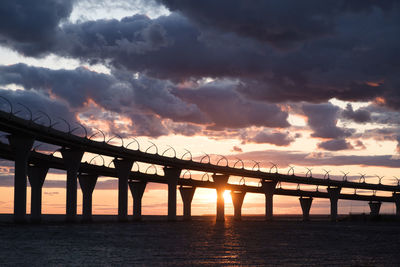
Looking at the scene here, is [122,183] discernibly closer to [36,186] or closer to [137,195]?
[36,186]

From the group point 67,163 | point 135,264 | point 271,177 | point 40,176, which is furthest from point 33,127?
point 271,177

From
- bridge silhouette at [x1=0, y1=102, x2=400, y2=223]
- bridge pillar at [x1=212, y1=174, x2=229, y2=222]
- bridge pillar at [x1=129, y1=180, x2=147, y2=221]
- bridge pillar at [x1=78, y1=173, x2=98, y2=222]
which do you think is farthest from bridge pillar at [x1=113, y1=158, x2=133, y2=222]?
bridge pillar at [x1=212, y1=174, x2=229, y2=222]

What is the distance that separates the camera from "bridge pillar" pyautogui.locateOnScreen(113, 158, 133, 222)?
134m

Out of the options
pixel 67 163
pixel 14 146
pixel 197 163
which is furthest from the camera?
pixel 197 163

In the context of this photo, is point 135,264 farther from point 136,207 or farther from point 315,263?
point 136,207

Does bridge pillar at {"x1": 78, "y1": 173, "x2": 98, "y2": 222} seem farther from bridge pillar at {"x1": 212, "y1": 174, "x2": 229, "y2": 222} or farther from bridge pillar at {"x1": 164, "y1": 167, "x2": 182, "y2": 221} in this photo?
bridge pillar at {"x1": 212, "y1": 174, "x2": 229, "y2": 222}

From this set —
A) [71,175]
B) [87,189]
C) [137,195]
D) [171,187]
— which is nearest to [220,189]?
[137,195]

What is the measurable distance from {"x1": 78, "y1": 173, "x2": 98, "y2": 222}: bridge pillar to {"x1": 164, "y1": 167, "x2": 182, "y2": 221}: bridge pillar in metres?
21.4

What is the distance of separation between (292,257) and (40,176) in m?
103

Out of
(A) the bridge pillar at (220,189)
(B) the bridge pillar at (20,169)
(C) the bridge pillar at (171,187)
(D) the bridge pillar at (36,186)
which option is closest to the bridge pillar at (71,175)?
(B) the bridge pillar at (20,169)

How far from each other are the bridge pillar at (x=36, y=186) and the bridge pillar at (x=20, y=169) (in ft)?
115

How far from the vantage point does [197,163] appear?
548 feet

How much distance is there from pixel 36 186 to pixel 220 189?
6836cm

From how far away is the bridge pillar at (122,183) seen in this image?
134m
